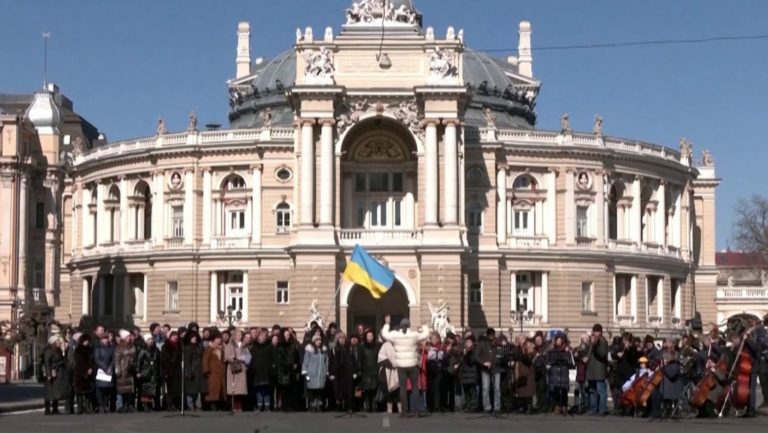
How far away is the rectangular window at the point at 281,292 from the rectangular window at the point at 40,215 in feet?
47.3

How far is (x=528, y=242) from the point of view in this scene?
289ft

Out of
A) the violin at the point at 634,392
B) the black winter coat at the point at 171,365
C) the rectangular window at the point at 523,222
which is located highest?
the rectangular window at the point at 523,222

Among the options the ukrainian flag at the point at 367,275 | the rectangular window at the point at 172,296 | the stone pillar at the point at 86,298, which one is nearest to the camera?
the ukrainian flag at the point at 367,275

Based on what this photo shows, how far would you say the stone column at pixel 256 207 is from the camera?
288ft

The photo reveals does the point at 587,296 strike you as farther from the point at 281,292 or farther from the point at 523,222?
the point at 281,292

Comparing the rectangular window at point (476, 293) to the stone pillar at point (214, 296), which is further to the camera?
the stone pillar at point (214, 296)

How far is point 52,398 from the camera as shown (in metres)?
38.2

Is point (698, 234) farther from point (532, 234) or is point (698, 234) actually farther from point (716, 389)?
point (716, 389)

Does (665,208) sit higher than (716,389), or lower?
higher

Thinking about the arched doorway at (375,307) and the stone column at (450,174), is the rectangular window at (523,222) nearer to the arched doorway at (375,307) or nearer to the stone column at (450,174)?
the arched doorway at (375,307)

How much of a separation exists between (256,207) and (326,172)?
9177 millimetres

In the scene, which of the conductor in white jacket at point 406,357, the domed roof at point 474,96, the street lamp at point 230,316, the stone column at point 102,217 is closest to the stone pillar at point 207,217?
the street lamp at point 230,316

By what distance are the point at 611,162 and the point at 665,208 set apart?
5.75 metres

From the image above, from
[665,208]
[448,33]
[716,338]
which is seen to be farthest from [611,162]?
[716,338]
